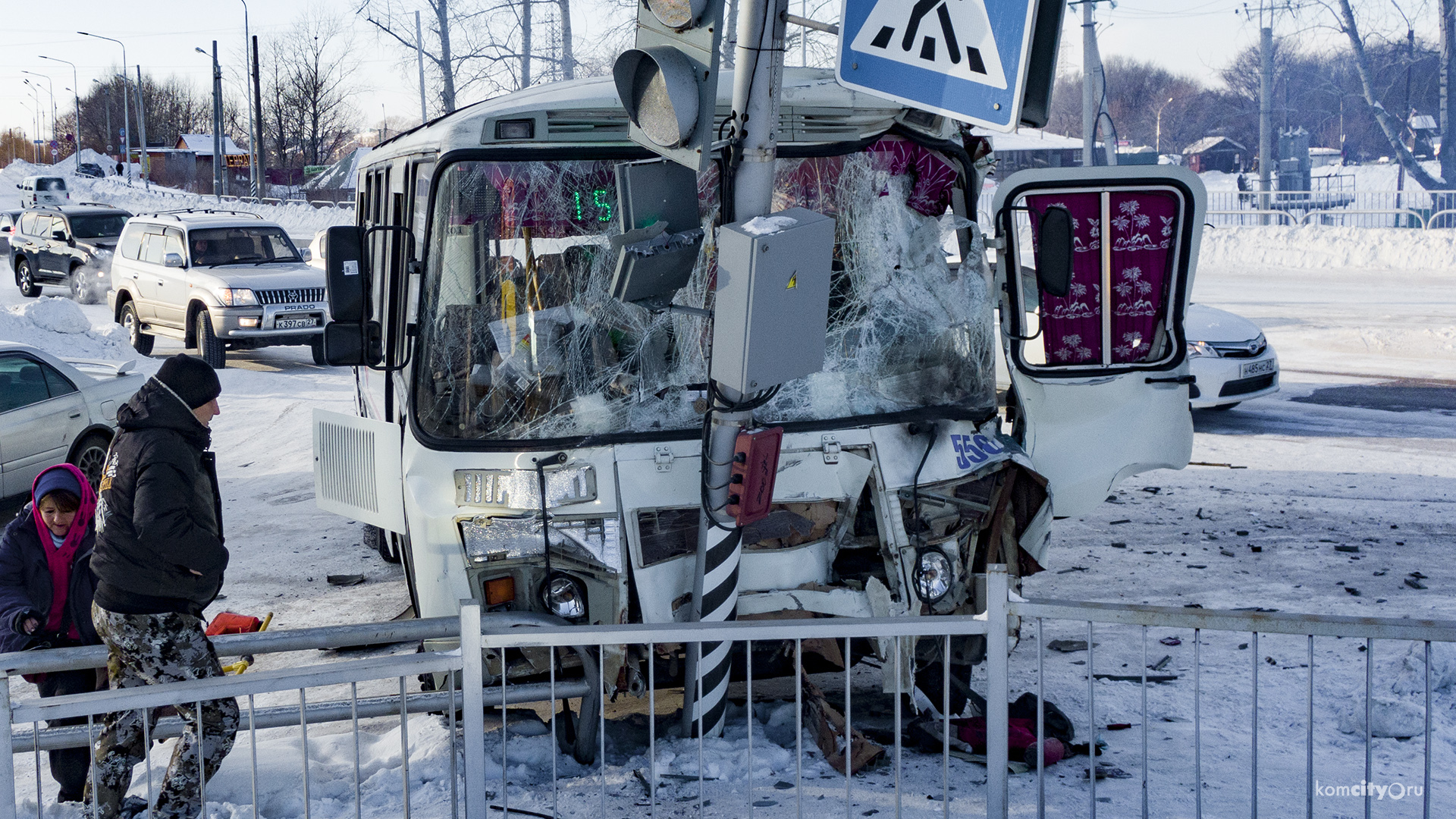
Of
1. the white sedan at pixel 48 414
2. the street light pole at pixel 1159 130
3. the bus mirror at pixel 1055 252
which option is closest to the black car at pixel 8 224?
the white sedan at pixel 48 414

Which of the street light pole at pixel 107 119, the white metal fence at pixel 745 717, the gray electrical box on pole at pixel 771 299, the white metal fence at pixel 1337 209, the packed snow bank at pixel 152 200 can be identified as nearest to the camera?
the white metal fence at pixel 745 717

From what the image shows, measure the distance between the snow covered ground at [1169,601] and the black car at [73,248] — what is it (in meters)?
8.82

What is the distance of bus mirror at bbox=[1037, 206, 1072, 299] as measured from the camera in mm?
5012

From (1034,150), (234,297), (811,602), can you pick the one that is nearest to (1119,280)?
(811,602)

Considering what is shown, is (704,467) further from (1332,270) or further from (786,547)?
(1332,270)

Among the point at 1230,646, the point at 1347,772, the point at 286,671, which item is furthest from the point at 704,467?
the point at 1230,646

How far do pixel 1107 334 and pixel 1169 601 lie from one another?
230 centimetres

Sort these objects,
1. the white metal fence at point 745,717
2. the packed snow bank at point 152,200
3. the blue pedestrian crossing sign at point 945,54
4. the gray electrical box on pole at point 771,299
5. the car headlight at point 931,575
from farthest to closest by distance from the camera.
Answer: the packed snow bank at point 152,200 → the car headlight at point 931,575 → the gray electrical box on pole at point 771,299 → the blue pedestrian crossing sign at point 945,54 → the white metal fence at point 745,717

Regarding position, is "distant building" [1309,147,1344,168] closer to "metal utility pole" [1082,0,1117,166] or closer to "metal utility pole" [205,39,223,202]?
"metal utility pole" [1082,0,1117,166]

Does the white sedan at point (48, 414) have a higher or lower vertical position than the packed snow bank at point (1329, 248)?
lower

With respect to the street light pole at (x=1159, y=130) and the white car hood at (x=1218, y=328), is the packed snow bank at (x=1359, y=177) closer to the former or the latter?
the street light pole at (x=1159, y=130)

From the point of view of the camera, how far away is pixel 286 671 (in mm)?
3680

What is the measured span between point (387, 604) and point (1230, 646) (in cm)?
479

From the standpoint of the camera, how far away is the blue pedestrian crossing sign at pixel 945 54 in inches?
159
